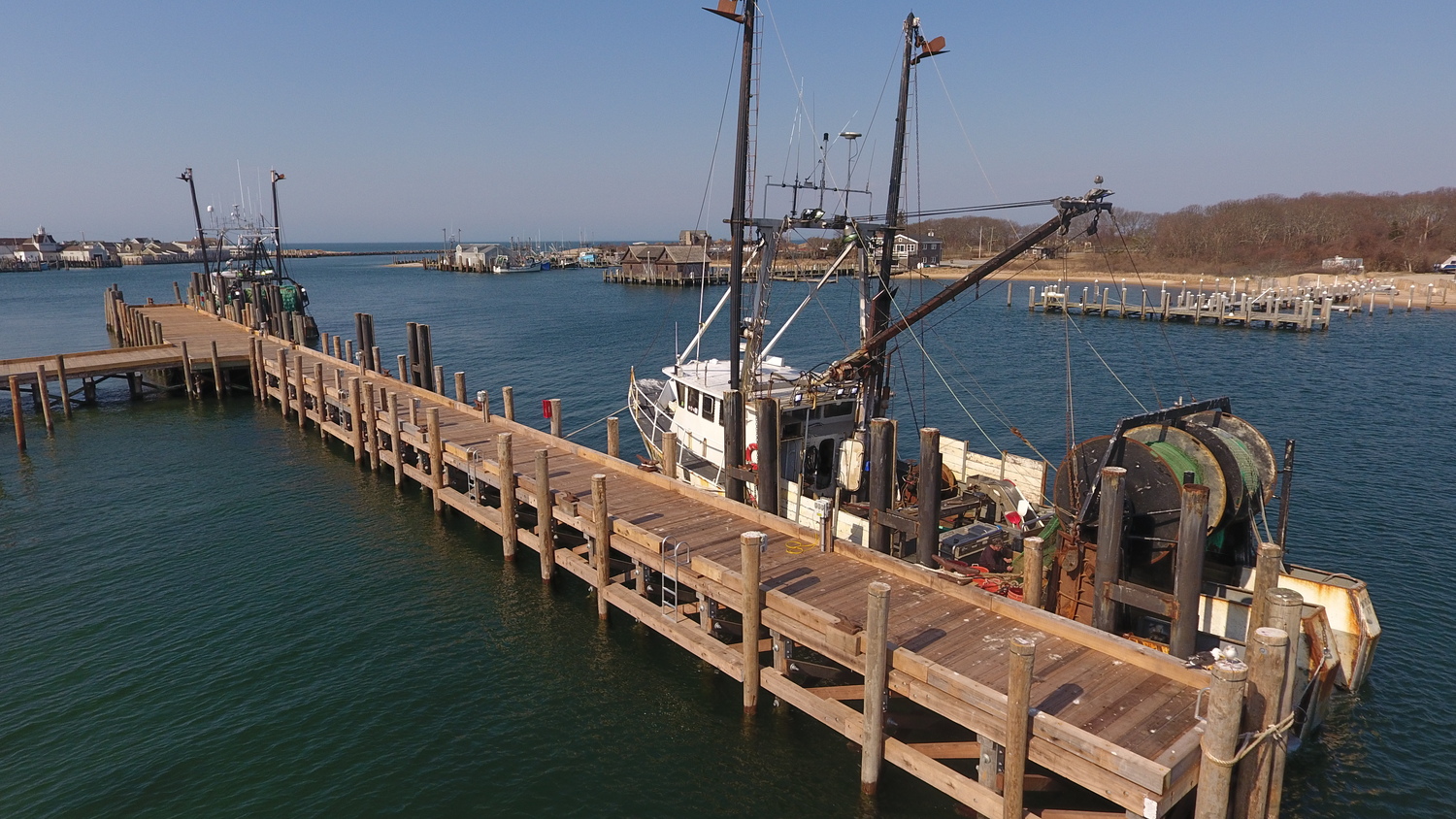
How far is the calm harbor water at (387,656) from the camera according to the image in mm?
11523

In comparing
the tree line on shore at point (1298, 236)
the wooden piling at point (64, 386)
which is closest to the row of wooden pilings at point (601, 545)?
the wooden piling at point (64, 386)

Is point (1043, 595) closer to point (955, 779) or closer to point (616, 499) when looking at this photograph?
point (955, 779)

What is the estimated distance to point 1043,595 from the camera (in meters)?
13.4

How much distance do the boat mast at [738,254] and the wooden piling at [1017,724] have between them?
8.55 meters

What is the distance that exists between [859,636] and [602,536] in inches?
239

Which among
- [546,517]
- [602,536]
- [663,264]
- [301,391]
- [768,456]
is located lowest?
[546,517]

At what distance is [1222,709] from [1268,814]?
6.26ft

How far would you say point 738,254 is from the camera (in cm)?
1822

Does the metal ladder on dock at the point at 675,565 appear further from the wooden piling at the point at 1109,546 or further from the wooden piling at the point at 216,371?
the wooden piling at the point at 216,371

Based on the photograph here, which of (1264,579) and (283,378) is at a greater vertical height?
(1264,579)

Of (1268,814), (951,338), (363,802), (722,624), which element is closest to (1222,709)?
(1268,814)

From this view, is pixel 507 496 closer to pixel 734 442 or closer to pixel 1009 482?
pixel 734 442

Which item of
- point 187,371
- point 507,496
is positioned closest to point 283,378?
point 187,371

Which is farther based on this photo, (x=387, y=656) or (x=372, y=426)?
(x=372, y=426)
